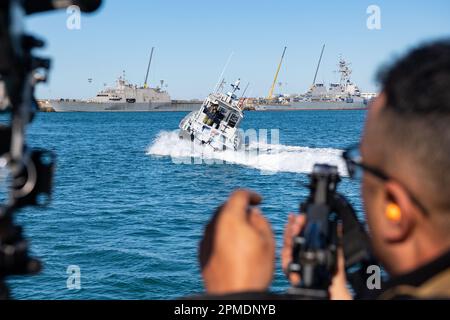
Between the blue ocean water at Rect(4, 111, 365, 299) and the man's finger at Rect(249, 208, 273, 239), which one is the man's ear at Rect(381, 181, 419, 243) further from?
the blue ocean water at Rect(4, 111, 365, 299)

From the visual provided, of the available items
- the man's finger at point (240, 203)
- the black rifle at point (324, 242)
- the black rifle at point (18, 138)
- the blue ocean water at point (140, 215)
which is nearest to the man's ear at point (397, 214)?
the black rifle at point (324, 242)

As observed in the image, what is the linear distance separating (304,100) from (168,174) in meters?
156

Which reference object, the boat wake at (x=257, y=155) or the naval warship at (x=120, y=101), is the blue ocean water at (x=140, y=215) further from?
the naval warship at (x=120, y=101)

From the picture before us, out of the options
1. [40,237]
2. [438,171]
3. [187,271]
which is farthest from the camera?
[40,237]

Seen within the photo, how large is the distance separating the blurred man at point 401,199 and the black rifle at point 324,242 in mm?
222

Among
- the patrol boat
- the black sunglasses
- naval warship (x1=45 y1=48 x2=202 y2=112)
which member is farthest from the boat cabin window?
naval warship (x1=45 y1=48 x2=202 y2=112)

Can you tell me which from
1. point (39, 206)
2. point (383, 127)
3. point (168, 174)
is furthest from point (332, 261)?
point (168, 174)

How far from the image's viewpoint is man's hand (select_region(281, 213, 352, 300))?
238cm

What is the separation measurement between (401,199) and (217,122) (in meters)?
51.3

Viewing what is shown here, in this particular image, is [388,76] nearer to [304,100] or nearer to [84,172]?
[84,172]

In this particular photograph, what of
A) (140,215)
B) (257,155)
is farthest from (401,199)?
(257,155)

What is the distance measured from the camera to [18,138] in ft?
5.80

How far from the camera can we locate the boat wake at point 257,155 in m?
42.1
